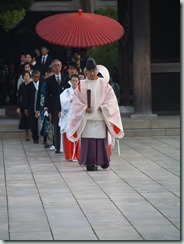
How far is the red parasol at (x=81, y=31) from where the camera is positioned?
53.7 feet

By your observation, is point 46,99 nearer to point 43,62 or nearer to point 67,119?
point 67,119

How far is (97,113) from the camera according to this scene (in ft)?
45.6

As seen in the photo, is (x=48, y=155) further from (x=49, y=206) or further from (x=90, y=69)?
(x=49, y=206)

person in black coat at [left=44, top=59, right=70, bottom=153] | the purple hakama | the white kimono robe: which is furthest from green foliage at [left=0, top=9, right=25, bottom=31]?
the purple hakama

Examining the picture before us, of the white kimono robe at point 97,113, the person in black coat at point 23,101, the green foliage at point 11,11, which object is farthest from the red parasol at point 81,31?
the green foliage at point 11,11

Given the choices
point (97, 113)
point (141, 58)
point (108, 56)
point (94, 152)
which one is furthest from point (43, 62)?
point (94, 152)

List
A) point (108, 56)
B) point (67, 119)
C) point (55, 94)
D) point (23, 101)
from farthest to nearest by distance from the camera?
point (108, 56) → point (23, 101) → point (55, 94) → point (67, 119)

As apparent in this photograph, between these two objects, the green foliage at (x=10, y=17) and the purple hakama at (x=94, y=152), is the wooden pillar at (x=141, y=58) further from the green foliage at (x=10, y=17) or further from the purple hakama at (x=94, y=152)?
the purple hakama at (x=94, y=152)

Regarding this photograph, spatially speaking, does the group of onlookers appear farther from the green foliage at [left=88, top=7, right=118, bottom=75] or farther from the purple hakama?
the green foliage at [left=88, top=7, right=118, bottom=75]

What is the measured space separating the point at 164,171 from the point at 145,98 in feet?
22.1

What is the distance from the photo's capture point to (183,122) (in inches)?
271

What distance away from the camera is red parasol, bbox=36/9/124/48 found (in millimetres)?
16375

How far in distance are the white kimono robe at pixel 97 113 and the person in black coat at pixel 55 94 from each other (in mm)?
1979

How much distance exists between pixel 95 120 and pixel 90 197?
284 centimetres
